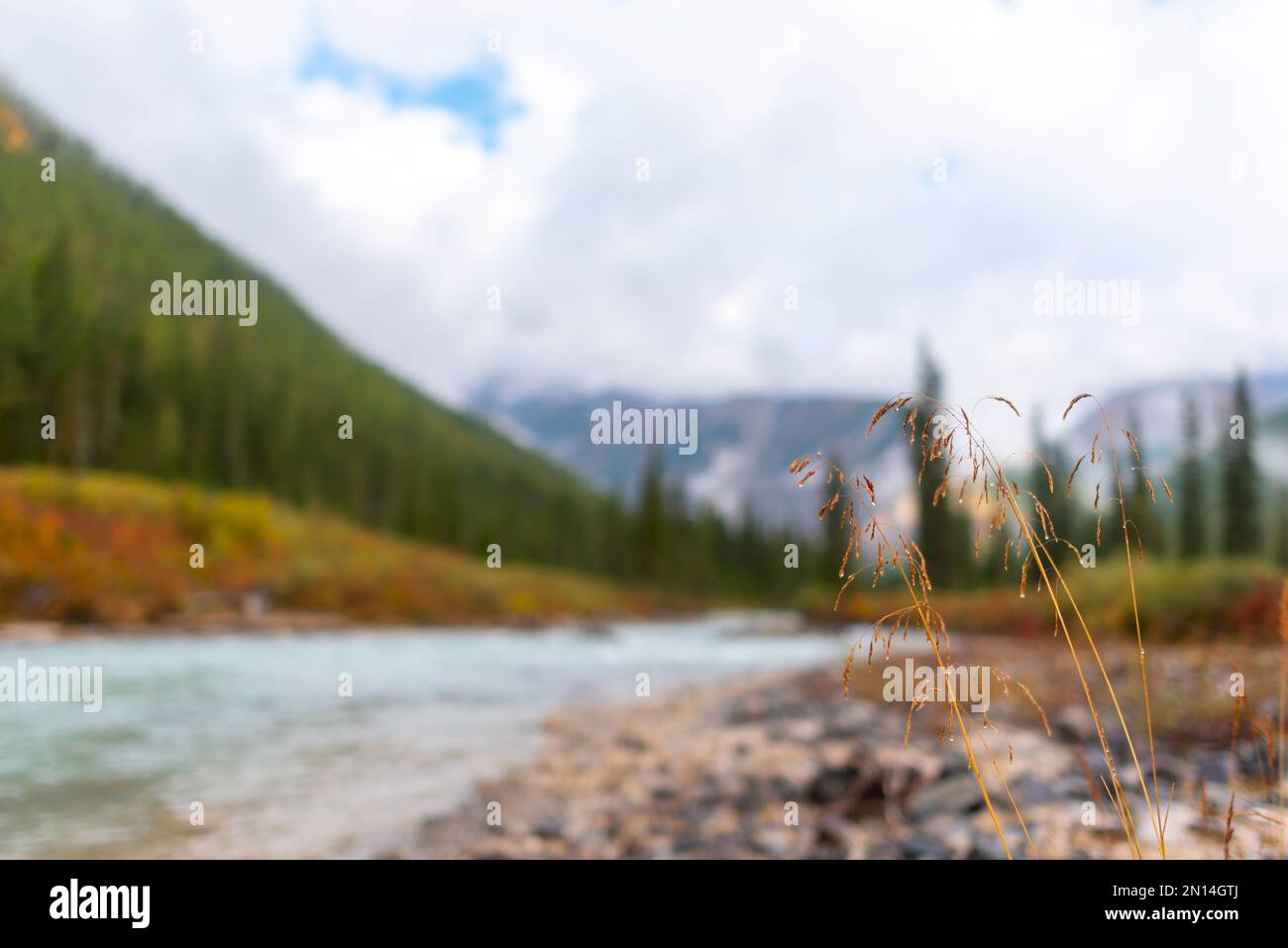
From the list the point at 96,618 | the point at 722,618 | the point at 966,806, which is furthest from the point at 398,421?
the point at 966,806

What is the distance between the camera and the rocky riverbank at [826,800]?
548 cm

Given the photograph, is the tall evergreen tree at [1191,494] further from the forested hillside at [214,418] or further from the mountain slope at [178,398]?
the mountain slope at [178,398]

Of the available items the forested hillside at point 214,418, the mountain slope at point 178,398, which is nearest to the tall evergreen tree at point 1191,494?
the forested hillside at point 214,418

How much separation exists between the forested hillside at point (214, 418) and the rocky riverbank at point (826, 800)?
55.7m

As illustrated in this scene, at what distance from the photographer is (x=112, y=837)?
277 inches

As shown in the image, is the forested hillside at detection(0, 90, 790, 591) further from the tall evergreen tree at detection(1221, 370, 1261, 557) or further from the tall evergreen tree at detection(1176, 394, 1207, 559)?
the tall evergreen tree at detection(1221, 370, 1261, 557)

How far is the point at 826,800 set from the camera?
7332mm

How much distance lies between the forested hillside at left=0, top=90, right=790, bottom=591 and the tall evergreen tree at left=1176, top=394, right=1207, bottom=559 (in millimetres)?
49711

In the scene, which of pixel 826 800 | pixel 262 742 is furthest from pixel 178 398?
pixel 826 800

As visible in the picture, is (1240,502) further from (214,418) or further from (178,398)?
(178,398)

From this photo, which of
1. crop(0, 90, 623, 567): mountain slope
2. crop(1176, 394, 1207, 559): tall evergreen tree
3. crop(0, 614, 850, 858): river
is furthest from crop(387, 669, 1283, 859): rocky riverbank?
crop(0, 90, 623, 567): mountain slope

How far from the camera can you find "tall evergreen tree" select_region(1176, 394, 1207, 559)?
38.7 m
